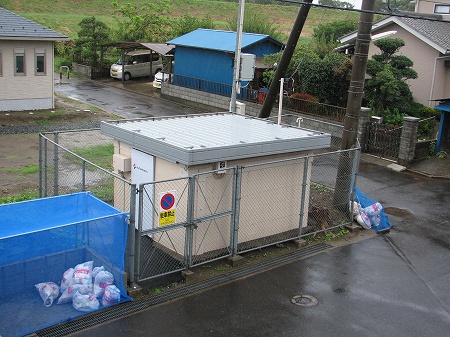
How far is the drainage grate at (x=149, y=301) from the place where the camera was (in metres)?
8.41

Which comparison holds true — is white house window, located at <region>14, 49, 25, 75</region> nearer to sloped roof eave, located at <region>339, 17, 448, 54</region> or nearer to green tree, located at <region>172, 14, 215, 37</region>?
sloped roof eave, located at <region>339, 17, 448, 54</region>

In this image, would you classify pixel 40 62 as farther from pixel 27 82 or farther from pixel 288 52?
pixel 288 52

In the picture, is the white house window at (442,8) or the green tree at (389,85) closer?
the green tree at (389,85)

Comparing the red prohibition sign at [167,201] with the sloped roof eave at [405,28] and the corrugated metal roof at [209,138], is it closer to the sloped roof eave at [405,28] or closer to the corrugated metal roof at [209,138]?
the corrugated metal roof at [209,138]

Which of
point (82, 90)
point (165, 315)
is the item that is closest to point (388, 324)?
point (165, 315)

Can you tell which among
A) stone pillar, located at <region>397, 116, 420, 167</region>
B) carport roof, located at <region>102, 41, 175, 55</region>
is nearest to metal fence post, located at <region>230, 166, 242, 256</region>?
stone pillar, located at <region>397, 116, 420, 167</region>

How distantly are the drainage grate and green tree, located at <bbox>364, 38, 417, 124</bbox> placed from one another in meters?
13.3

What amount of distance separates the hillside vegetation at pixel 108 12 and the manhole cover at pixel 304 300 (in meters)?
44.5

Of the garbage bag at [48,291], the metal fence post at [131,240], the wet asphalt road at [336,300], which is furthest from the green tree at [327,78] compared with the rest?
the garbage bag at [48,291]

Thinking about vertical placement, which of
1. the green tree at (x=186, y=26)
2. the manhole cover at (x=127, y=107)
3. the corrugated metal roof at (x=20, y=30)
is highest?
the green tree at (x=186, y=26)

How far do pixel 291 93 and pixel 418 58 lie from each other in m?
6.51

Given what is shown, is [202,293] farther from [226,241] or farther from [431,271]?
[431,271]

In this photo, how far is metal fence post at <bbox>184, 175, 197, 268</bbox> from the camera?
10.0 meters

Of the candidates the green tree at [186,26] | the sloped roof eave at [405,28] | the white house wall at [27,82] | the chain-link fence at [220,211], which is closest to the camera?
the chain-link fence at [220,211]
